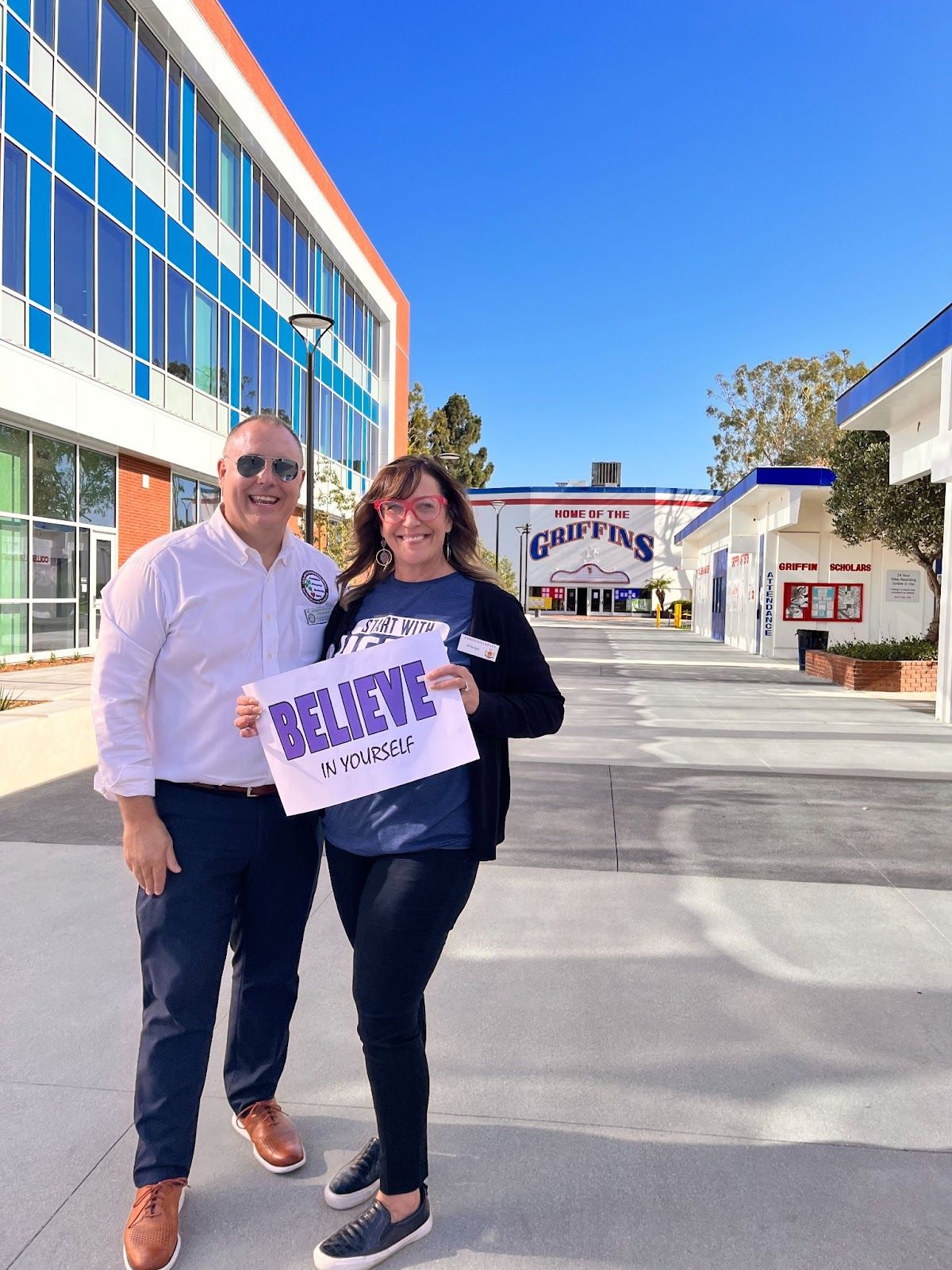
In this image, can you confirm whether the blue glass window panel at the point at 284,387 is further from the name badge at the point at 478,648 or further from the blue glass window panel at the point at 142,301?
the name badge at the point at 478,648

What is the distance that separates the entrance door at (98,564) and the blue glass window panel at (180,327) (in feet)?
11.8

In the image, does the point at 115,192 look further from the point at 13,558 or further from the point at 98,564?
the point at 13,558

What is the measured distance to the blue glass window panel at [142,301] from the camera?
17.3 meters

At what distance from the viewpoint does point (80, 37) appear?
50.6 ft

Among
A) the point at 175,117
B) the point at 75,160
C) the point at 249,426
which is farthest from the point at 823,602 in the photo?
the point at 249,426

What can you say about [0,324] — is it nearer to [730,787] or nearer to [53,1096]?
[730,787]

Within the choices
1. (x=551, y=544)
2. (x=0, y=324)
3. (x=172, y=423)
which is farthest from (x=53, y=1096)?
(x=551, y=544)

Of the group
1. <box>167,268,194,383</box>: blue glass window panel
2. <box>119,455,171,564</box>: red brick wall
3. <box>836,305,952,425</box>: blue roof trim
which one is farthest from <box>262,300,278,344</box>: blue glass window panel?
<box>836,305,952,425</box>: blue roof trim

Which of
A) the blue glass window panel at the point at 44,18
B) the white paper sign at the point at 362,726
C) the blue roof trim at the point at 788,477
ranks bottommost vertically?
the white paper sign at the point at 362,726

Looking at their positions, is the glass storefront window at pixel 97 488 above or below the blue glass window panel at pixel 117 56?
below

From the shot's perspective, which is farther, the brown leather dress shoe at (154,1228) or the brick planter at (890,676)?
the brick planter at (890,676)

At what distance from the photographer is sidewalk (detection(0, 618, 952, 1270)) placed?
235 cm

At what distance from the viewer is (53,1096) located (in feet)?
9.61

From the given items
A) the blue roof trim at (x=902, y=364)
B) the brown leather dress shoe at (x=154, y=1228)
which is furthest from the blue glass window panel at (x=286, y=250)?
the brown leather dress shoe at (x=154, y=1228)
